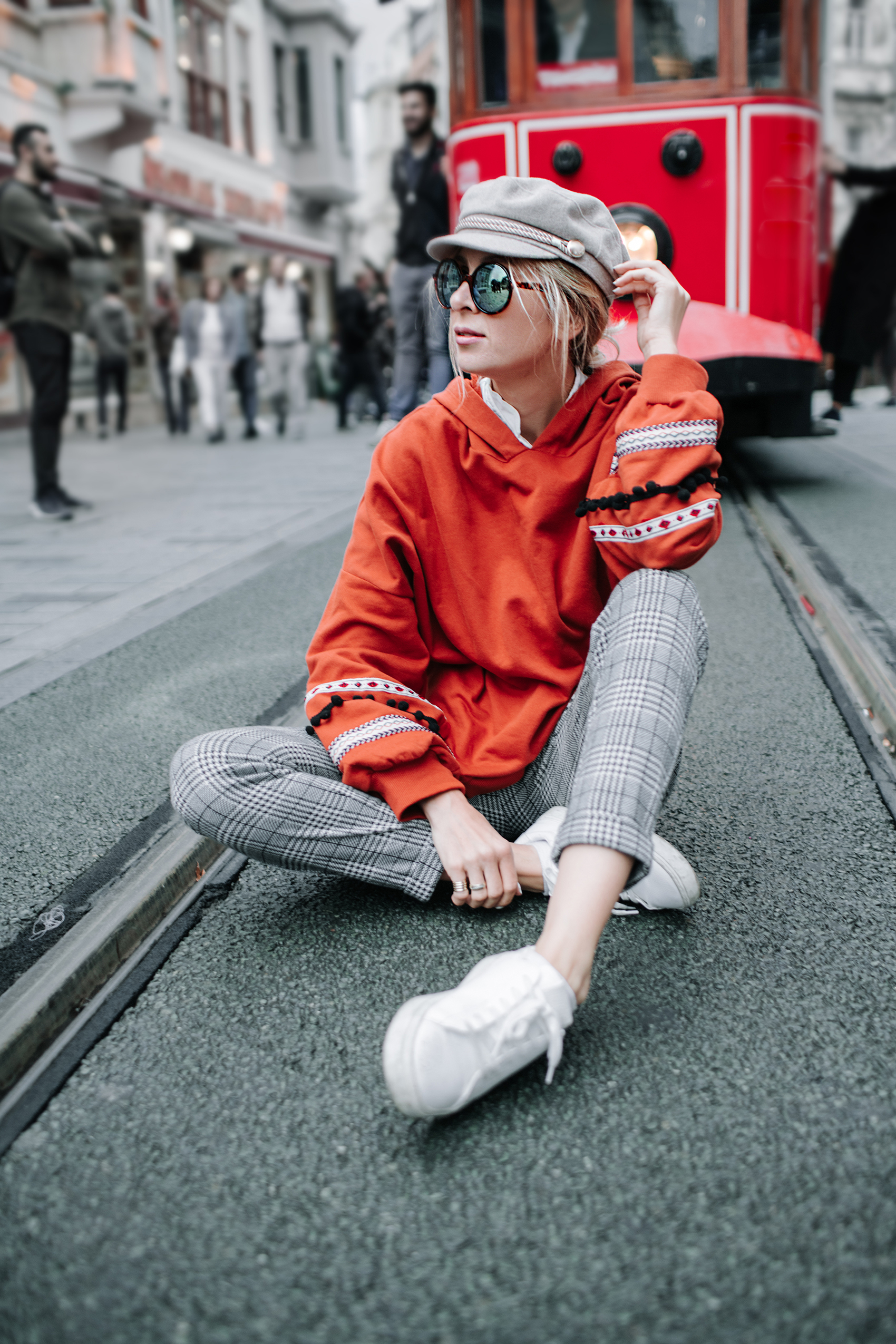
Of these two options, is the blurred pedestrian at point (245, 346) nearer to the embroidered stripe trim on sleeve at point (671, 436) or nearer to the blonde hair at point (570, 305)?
the blonde hair at point (570, 305)

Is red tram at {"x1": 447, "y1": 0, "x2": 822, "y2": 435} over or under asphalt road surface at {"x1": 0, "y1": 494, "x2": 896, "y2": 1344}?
over

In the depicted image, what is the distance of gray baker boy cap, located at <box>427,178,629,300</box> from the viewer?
1913mm

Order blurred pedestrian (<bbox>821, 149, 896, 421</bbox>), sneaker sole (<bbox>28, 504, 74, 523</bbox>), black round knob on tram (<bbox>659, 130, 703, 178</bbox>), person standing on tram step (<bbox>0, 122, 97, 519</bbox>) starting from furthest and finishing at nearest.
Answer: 1. blurred pedestrian (<bbox>821, 149, 896, 421</bbox>)
2. sneaker sole (<bbox>28, 504, 74, 523</bbox>)
3. person standing on tram step (<bbox>0, 122, 97, 519</bbox>)
4. black round knob on tram (<bbox>659, 130, 703, 178</bbox>)

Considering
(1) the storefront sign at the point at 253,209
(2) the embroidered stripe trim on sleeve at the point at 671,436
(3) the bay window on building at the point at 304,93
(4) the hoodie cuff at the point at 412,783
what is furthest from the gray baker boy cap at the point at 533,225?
(3) the bay window on building at the point at 304,93

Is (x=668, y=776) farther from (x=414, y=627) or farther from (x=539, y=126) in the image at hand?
(x=539, y=126)

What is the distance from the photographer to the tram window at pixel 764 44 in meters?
6.44

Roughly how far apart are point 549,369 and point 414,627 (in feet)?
1.60

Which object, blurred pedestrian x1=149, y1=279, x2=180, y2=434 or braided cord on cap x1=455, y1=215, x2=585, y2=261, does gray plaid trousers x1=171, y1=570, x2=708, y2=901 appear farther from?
A: blurred pedestrian x1=149, y1=279, x2=180, y2=434

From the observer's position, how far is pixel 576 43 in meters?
6.53

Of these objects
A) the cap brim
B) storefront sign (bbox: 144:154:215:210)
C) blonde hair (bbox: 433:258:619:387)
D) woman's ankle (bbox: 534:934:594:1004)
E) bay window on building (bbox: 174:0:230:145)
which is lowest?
woman's ankle (bbox: 534:934:594:1004)

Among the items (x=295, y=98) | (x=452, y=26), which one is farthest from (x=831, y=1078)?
(x=295, y=98)

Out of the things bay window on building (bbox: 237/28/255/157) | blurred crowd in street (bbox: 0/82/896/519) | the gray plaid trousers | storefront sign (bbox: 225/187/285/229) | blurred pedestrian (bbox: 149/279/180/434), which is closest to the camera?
the gray plaid trousers

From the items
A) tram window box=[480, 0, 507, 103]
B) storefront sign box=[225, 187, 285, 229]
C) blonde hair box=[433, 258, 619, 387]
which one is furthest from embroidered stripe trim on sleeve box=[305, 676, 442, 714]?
storefront sign box=[225, 187, 285, 229]

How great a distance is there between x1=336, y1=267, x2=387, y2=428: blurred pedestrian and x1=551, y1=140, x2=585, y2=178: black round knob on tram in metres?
7.08
